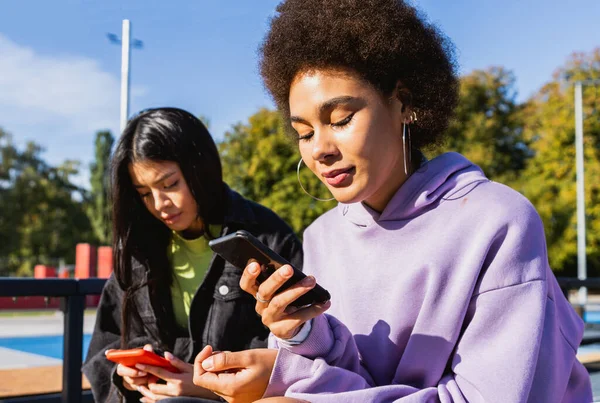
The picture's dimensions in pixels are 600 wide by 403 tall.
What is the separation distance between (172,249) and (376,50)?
5.12 ft

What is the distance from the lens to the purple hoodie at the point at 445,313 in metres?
1.44

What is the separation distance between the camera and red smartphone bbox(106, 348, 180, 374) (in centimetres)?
221

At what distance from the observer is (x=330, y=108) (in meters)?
1.62

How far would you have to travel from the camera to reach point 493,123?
94.6 ft

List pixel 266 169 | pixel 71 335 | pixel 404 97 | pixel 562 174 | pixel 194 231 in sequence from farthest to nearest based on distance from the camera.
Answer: pixel 266 169 → pixel 562 174 → pixel 71 335 → pixel 194 231 → pixel 404 97

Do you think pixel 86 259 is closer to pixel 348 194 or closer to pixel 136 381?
pixel 136 381

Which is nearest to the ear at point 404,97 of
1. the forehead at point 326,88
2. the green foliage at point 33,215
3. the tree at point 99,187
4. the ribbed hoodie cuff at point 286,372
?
the forehead at point 326,88

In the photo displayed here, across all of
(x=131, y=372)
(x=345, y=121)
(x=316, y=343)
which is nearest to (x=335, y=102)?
(x=345, y=121)

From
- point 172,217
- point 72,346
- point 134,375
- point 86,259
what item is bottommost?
point 86,259

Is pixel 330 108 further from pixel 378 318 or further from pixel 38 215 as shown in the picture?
pixel 38 215

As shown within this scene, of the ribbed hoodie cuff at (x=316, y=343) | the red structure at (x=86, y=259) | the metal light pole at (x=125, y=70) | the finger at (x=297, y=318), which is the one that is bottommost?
the red structure at (x=86, y=259)

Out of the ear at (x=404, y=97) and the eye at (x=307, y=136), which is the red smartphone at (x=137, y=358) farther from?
the ear at (x=404, y=97)

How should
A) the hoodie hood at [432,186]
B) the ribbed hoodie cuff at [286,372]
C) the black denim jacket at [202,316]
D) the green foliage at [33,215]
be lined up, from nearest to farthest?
the ribbed hoodie cuff at [286,372], the hoodie hood at [432,186], the black denim jacket at [202,316], the green foliage at [33,215]

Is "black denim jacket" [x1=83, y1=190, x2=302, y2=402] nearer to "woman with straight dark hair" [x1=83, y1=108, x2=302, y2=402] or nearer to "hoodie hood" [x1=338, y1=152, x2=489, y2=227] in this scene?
"woman with straight dark hair" [x1=83, y1=108, x2=302, y2=402]
